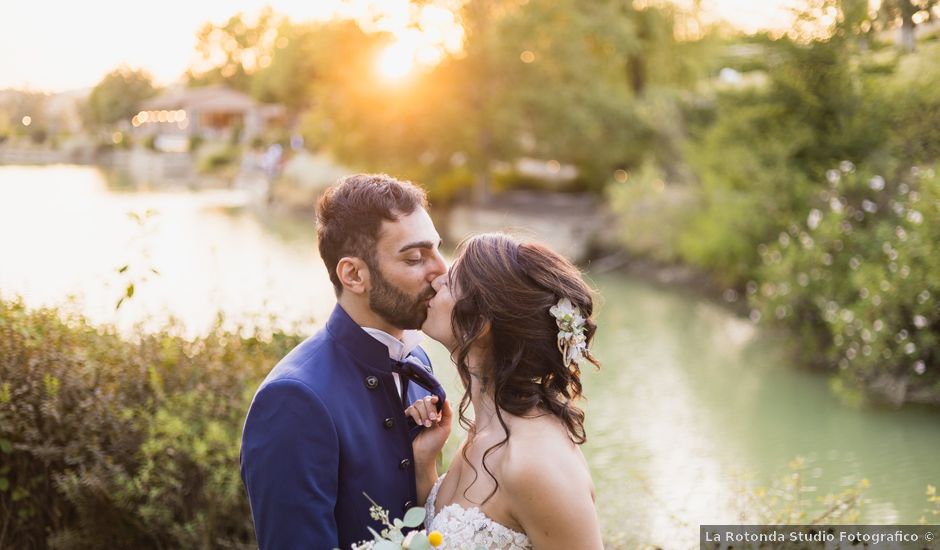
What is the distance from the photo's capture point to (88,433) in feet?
12.4

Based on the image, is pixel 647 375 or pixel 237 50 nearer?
pixel 647 375

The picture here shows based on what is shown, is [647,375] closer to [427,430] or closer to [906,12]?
[906,12]

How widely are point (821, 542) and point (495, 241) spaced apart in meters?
2.00

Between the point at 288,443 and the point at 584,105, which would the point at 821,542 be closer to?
the point at 288,443

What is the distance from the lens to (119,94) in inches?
249

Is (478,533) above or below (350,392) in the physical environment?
below

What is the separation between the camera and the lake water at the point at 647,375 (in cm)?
554

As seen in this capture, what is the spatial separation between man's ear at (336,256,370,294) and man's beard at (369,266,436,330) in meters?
0.02

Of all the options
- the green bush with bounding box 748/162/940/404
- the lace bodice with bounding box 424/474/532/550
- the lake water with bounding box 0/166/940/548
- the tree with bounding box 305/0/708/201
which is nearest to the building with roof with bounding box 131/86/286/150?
the tree with bounding box 305/0/708/201

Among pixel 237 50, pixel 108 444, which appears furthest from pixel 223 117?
pixel 108 444

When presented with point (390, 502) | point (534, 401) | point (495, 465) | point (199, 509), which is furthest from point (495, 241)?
point (199, 509)

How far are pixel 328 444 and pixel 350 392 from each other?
0.18 metres

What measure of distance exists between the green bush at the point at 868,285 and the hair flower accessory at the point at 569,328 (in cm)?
740

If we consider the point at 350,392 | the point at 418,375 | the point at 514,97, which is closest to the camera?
the point at 350,392
